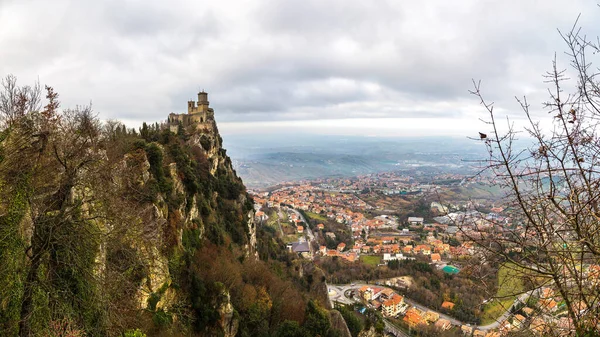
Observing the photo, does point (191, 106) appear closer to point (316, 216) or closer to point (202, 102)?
point (202, 102)

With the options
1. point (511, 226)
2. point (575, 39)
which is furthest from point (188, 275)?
point (575, 39)

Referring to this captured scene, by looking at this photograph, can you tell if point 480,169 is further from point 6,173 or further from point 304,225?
point 304,225

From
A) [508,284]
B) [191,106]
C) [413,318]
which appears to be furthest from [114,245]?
[413,318]

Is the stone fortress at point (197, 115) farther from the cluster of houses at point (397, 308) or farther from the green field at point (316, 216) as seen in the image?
the green field at point (316, 216)

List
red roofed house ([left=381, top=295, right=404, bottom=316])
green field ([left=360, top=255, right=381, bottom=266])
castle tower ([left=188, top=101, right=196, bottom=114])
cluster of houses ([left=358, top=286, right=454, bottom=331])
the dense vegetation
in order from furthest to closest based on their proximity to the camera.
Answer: green field ([left=360, top=255, right=381, bottom=266])
castle tower ([left=188, top=101, right=196, bottom=114])
red roofed house ([left=381, top=295, right=404, bottom=316])
cluster of houses ([left=358, top=286, right=454, bottom=331])
the dense vegetation

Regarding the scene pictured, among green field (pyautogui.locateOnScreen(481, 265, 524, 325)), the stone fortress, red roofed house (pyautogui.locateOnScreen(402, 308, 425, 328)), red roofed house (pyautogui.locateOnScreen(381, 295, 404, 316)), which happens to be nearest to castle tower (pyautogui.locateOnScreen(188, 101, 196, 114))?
the stone fortress

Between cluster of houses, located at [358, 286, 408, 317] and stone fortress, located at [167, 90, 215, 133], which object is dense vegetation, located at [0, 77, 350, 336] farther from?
cluster of houses, located at [358, 286, 408, 317]
